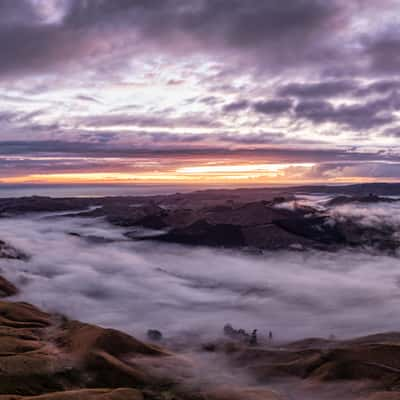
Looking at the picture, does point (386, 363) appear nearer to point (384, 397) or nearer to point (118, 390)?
point (384, 397)

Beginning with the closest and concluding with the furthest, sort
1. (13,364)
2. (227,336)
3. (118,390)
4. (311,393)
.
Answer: (118,390) < (13,364) < (311,393) < (227,336)

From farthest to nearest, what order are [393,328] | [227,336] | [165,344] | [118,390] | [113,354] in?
[393,328]
[227,336]
[165,344]
[113,354]
[118,390]

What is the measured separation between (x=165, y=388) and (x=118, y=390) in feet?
38.8

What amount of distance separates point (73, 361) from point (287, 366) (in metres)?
54.4

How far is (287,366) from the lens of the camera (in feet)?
427

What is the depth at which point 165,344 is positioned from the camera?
538ft

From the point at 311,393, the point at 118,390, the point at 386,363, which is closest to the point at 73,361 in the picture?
the point at 118,390

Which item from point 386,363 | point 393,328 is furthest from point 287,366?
point 393,328

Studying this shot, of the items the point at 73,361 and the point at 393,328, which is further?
the point at 393,328

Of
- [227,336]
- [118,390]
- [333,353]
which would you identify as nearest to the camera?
[118,390]

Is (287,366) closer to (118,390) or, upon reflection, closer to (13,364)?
(118,390)

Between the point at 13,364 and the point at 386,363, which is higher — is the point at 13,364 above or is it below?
above

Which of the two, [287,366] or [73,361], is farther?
[287,366]

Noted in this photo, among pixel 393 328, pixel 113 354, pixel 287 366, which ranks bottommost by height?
pixel 393 328
